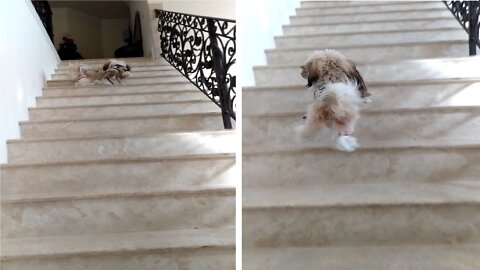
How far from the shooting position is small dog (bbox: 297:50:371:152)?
1.74 metres

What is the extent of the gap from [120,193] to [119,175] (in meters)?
0.24

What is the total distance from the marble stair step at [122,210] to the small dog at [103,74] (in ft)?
5.83

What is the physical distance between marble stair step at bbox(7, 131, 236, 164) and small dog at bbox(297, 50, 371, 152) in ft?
Result: 2.00

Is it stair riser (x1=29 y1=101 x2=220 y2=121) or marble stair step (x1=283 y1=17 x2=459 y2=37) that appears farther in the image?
marble stair step (x1=283 y1=17 x2=459 y2=37)

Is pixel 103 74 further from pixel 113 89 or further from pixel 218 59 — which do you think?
pixel 218 59

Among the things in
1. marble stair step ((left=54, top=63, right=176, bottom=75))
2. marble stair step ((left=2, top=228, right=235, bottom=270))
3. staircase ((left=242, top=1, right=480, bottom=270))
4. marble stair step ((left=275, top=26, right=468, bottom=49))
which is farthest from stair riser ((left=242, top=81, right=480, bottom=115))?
marble stair step ((left=54, top=63, right=176, bottom=75))

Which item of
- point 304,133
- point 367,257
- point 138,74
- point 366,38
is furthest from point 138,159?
point 138,74

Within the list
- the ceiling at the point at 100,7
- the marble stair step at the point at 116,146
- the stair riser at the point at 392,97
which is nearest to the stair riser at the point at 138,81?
the marble stair step at the point at 116,146

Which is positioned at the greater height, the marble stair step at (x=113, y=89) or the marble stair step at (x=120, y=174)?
the marble stair step at (x=113, y=89)

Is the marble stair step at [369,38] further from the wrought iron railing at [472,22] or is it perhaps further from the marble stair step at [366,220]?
the marble stair step at [366,220]

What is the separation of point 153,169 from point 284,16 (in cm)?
170

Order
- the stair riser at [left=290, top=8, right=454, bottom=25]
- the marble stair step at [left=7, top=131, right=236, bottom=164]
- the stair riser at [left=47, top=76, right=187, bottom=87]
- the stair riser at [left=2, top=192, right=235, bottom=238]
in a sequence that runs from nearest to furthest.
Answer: the stair riser at [left=2, top=192, right=235, bottom=238], the marble stair step at [left=7, top=131, right=236, bottom=164], the stair riser at [left=290, top=8, right=454, bottom=25], the stair riser at [left=47, top=76, right=187, bottom=87]

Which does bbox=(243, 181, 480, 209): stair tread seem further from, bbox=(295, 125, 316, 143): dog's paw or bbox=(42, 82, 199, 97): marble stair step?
bbox=(42, 82, 199, 97): marble stair step

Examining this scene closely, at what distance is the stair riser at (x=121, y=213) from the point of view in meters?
1.94
